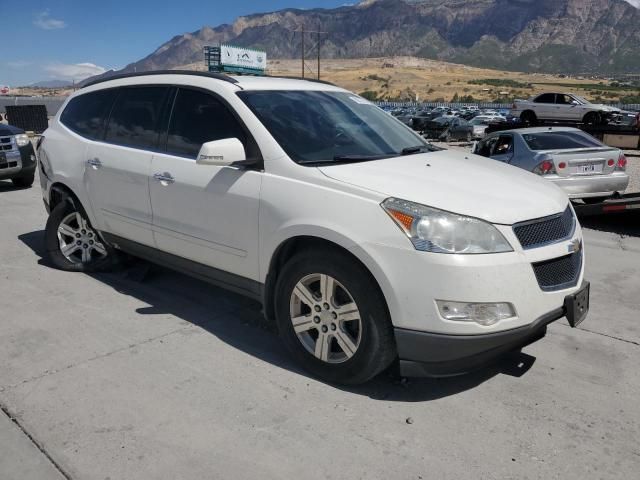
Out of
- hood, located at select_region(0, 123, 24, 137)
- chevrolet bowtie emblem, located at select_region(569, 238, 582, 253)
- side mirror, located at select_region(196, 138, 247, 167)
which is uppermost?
side mirror, located at select_region(196, 138, 247, 167)

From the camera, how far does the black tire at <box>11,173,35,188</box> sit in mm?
10891

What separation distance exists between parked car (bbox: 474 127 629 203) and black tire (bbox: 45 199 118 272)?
618 cm

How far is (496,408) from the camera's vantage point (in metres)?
3.20

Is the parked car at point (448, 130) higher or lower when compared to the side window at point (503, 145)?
lower

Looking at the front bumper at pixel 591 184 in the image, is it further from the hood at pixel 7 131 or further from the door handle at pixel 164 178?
the hood at pixel 7 131

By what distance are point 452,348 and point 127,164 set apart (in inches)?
115

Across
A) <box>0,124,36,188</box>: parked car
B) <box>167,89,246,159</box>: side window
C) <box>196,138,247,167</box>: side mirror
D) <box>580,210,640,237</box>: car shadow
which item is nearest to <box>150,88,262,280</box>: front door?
<box>167,89,246,159</box>: side window

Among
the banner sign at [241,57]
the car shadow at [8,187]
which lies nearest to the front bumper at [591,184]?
the car shadow at [8,187]

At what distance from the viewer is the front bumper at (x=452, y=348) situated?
295 centimetres

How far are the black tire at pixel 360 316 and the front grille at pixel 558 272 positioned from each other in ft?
2.84

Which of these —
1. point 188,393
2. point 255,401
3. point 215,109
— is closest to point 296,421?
point 255,401

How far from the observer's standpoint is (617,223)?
8.59 metres

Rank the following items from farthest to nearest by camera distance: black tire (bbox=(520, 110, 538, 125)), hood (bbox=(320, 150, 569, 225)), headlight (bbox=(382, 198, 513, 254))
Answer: black tire (bbox=(520, 110, 538, 125))
hood (bbox=(320, 150, 569, 225))
headlight (bbox=(382, 198, 513, 254))

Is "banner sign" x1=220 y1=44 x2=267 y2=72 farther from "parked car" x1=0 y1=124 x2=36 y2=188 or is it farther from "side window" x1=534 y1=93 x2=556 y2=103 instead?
"parked car" x1=0 y1=124 x2=36 y2=188
